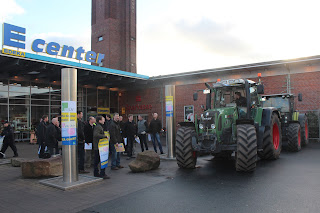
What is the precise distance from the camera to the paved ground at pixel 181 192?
15.6 ft

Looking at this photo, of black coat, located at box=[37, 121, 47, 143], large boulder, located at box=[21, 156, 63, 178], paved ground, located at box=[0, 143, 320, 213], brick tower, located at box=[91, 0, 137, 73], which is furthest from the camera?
brick tower, located at box=[91, 0, 137, 73]

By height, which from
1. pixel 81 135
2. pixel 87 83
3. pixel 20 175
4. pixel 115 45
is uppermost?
pixel 115 45

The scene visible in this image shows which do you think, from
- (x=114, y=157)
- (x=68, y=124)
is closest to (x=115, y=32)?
(x=114, y=157)

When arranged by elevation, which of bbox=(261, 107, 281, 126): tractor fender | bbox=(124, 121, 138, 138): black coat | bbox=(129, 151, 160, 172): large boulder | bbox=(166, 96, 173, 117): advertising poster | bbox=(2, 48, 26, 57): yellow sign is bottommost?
bbox=(129, 151, 160, 172): large boulder

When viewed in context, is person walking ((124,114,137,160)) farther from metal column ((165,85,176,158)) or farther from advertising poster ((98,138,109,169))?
advertising poster ((98,138,109,169))

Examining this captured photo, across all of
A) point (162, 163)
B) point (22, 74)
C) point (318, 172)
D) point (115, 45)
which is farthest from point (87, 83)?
point (318, 172)

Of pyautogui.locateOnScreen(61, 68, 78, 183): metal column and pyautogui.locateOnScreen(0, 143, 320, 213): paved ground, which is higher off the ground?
pyautogui.locateOnScreen(61, 68, 78, 183): metal column

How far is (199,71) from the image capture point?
2038 centimetres

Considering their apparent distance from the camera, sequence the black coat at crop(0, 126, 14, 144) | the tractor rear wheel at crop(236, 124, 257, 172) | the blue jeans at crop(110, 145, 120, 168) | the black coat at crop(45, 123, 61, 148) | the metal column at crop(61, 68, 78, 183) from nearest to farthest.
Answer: the metal column at crop(61, 68, 78, 183) → the tractor rear wheel at crop(236, 124, 257, 172) → the blue jeans at crop(110, 145, 120, 168) → the black coat at crop(45, 123, 61, 148) → the black coat at crop(0, 126, 14, 144)

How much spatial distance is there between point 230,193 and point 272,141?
4.19 m

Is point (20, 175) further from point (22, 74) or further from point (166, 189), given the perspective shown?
point (22, 74)

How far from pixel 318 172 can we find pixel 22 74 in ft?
58.5

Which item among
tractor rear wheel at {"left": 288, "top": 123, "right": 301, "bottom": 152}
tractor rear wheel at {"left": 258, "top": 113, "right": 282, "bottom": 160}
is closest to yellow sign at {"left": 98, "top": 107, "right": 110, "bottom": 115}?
tractor rear wheel at {"left": 288, "top": 123, "right": 301, "bottom": 152}

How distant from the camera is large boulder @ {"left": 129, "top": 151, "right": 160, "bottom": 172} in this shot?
789 cm
